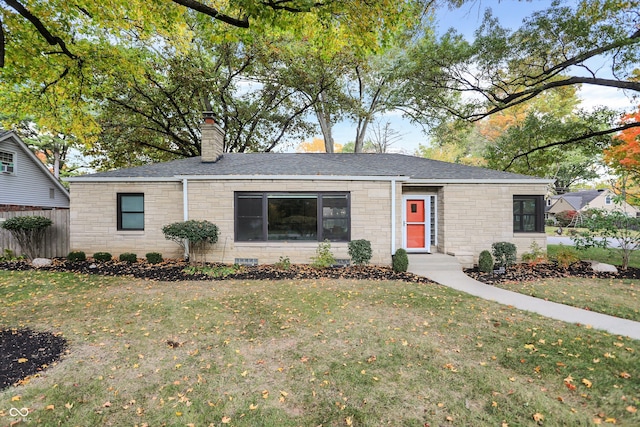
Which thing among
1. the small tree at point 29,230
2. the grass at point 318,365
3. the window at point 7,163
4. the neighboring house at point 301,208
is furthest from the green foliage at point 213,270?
the window at point 7,163

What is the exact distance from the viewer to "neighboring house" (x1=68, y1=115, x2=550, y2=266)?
29.2 ft

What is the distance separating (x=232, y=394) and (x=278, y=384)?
480 millimetres

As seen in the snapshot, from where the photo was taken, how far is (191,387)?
2906 mm

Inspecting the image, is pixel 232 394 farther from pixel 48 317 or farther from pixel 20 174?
pixel 20 174

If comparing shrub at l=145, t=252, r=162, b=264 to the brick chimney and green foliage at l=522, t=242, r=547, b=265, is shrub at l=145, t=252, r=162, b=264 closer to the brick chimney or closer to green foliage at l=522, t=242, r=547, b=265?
the brick chimney

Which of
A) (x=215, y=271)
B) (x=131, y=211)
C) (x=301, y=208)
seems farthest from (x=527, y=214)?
(x=131, y=211)

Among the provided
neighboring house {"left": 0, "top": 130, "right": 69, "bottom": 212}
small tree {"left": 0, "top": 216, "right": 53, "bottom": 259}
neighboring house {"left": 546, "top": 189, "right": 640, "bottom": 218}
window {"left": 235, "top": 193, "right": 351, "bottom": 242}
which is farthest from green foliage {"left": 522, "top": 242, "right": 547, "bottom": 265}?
neighboring house {"left": 546, "top": 189, "right": 640, "bottom": 218}

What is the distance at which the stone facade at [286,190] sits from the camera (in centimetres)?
889

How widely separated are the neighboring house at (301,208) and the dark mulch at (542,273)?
98 cm

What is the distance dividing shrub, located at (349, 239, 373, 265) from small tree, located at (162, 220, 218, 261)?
4.39 m

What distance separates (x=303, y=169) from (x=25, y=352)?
7491mm

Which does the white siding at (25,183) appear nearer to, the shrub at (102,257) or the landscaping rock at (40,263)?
the landscaping rock at (40,263)

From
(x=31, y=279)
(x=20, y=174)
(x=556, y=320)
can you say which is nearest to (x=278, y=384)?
(x=556, y=320)

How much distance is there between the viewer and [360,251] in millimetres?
8359
